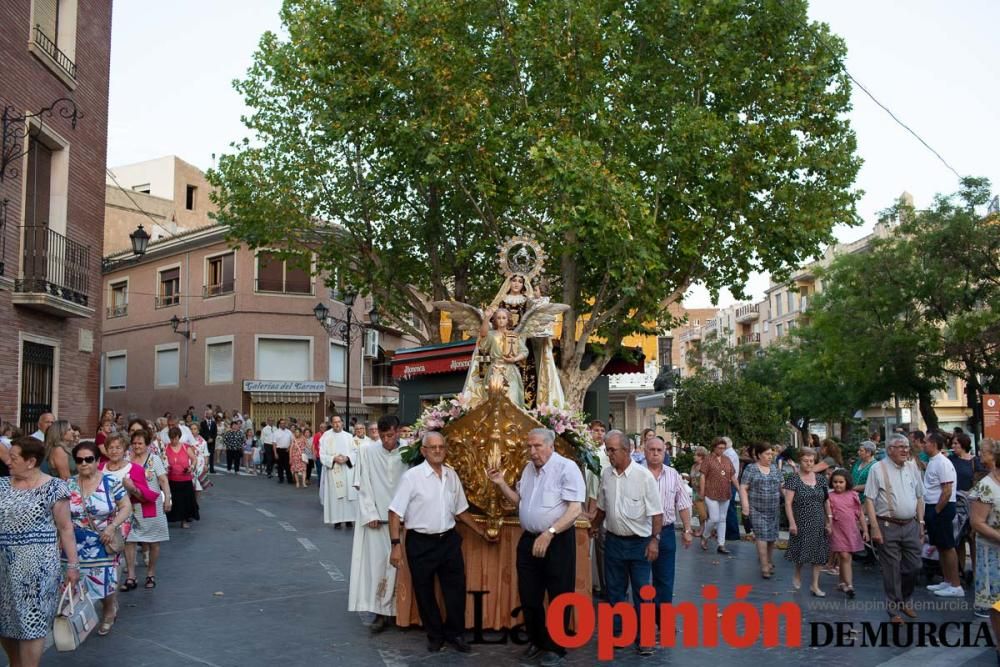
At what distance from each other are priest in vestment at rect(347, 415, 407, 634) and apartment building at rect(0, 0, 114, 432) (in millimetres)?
10119

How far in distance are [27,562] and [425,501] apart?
275cm

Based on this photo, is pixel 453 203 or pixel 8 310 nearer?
pixel 8 310

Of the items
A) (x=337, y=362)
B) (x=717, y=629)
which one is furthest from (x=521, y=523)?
(x=337, y=362)

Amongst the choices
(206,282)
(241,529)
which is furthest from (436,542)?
(206,282)

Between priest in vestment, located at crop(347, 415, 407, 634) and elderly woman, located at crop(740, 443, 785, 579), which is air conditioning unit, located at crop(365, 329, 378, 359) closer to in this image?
elderly woman, located at crop(740, 443, 785, 579)

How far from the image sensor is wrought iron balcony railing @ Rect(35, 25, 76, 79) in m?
17.5

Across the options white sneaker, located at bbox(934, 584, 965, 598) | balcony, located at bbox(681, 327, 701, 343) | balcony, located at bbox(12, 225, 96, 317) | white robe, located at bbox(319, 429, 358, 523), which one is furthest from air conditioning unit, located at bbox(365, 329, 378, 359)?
balcony, located at bbox(681, 327, 701, 343)

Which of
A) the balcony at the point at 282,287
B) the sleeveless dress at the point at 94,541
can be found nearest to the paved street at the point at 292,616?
the sleeveless dress at the point at 94,541

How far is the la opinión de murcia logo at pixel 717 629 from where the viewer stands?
760 cm

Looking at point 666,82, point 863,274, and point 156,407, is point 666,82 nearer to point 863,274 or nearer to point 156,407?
point 863,274

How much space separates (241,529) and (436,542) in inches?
349

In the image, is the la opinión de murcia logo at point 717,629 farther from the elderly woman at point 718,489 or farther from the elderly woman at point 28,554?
the elderly woman at point 718,489

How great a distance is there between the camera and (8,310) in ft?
54.5

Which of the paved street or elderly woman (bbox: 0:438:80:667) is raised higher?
elderly woman (bbox: 0:438:80:667)
